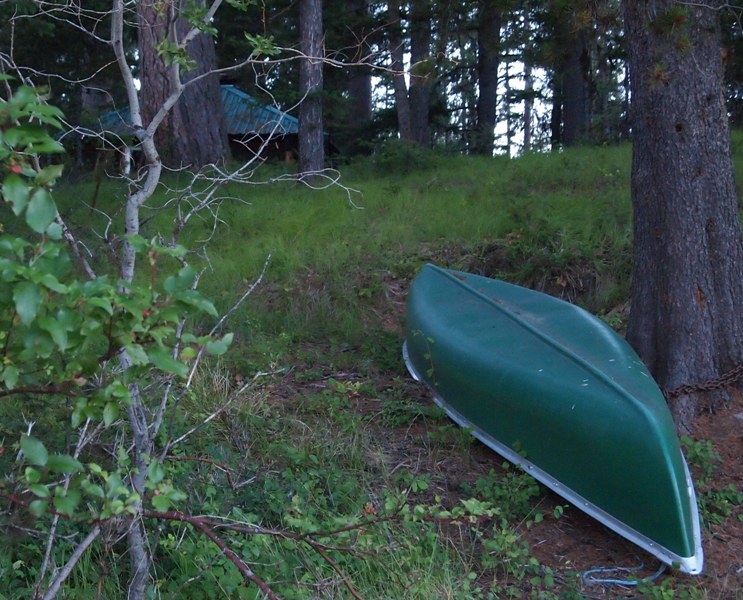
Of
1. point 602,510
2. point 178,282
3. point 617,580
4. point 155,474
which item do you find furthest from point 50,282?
point 602,510

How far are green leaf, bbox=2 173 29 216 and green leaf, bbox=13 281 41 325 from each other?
0.13 metres

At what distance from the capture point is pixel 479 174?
1152 centimetres

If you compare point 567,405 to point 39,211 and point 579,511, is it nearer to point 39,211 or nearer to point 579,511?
point 579,511

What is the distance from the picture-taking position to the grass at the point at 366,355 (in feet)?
11.9

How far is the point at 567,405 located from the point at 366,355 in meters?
2.64

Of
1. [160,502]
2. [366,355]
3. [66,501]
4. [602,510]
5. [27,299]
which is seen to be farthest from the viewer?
[366,355]

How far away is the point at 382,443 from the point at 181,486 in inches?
62.5

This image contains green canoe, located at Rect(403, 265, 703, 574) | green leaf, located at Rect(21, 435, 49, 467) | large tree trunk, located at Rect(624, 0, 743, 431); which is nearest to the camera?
green leaf, located at Rect(21, 435, 49, 467)

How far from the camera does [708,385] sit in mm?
5348

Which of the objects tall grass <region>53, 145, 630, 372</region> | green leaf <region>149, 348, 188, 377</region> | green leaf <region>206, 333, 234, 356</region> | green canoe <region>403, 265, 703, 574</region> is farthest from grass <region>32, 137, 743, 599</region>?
green leaf <region>149, 348, 188, 377</region>

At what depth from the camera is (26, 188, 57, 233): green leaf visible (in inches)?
57.6

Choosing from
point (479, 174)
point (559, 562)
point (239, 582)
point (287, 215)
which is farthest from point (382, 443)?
point (479, 174)

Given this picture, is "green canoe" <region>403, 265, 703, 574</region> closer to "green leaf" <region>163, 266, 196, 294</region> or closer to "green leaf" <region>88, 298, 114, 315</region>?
"green leaf" <region>163, 266, 196, 294</region>

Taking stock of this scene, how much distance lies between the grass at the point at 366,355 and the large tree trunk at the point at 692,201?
1705 mm
